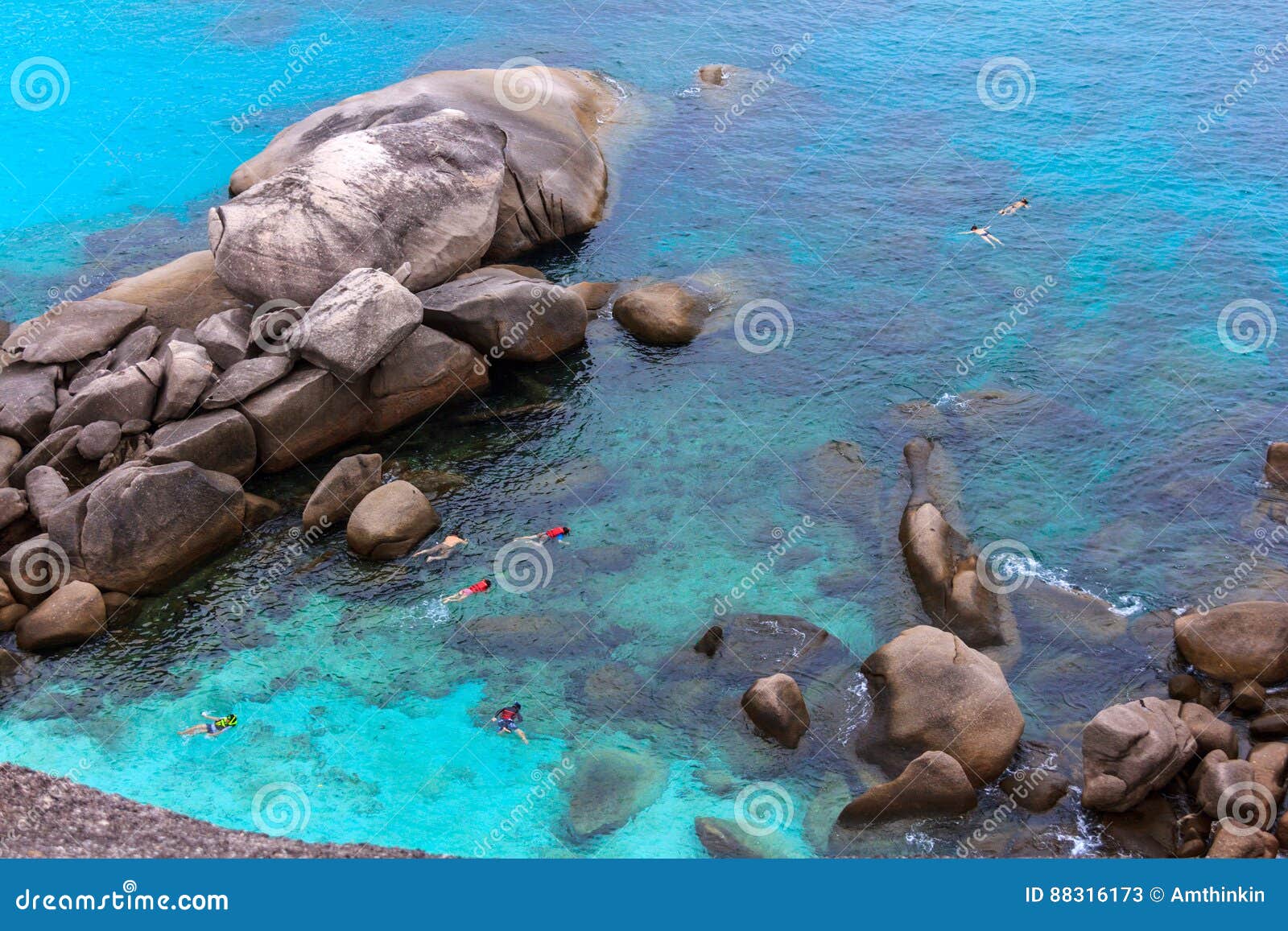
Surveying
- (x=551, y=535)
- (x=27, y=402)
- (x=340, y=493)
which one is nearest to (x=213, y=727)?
(x=340, y=493)

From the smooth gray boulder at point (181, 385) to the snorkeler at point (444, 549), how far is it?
7.69m

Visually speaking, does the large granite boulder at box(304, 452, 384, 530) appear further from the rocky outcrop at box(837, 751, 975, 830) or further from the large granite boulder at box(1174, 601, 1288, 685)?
the large granite boulder at box(1174, 601, 1288, 685)

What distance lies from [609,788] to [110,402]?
687 inches

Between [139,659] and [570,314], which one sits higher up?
[570,314]

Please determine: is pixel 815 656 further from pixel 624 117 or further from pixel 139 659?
pixel 624 117

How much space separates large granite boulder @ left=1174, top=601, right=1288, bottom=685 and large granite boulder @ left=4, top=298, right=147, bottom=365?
29354mm

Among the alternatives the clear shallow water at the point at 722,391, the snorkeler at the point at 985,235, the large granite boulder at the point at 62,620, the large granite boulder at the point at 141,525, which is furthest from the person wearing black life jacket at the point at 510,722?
the snorkeler at the point at 985,235

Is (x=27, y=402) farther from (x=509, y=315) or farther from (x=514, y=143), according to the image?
(x=514, y=143)

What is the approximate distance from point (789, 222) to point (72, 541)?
2584 cm

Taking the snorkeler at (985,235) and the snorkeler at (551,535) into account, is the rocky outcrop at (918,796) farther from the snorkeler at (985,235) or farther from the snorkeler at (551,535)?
the snorkeler at (985,235)

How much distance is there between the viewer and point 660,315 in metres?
35.3

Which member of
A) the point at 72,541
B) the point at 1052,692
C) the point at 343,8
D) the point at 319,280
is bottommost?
the point at 1052,692

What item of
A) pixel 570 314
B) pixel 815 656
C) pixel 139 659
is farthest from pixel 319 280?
pixel 815 656

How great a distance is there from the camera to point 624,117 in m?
47.2
